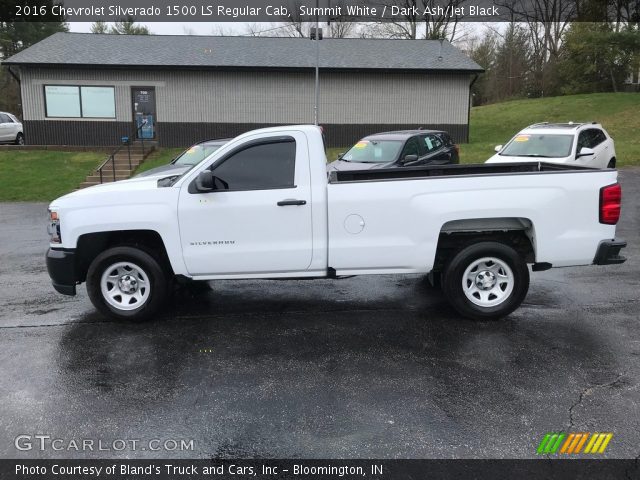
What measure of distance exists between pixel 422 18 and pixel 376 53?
27165mm

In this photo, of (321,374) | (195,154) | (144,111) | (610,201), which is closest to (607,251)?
(610,201)

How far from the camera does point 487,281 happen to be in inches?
233

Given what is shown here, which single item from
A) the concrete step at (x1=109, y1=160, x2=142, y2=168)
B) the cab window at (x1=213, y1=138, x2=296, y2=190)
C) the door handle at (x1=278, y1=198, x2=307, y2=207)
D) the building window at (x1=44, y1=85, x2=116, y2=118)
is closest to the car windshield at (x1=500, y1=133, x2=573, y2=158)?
the cab window at (x1=213, y1=138, x2=296, y2=190)

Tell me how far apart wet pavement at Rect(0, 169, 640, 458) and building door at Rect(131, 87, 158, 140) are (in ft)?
61.1

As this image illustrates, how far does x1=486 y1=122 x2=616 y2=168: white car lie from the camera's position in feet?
43.5

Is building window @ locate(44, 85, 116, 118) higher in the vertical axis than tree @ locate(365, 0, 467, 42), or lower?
lower

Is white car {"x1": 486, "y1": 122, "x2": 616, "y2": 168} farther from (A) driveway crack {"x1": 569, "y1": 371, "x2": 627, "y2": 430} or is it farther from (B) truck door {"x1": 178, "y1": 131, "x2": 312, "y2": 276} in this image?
(A) driveway crack {"x1": 569, "y1": 371, "x2": 627, "y2": 430}

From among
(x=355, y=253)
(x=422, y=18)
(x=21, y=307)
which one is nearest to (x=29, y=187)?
(x=21, y=307)

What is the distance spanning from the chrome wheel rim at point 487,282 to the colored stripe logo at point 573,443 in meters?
2.25

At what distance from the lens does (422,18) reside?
1992 inches

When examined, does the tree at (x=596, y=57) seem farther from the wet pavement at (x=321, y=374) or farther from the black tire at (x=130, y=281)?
the black tire at (x=130, y=281)

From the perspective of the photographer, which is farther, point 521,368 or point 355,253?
point 355,253

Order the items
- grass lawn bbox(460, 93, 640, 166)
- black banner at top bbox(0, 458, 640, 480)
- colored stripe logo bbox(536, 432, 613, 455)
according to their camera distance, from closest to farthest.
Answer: black banner at top bbox(0, 458, 640, 480)
colored stripe logo bbox(536, 432, 613, 455)
grass lawn bbox(460, 93, 640, 166)

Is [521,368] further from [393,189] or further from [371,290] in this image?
[371,290]
